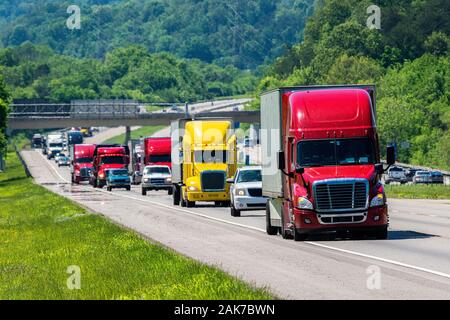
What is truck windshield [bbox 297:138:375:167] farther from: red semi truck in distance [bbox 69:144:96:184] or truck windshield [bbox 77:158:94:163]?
→ truck windshield [bbox 77:158:94:163]

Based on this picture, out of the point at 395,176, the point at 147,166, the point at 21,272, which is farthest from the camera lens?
the point at 395,176

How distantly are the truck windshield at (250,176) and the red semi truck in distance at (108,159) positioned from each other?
44.7 metres

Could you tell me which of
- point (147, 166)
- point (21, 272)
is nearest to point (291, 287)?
point (21, 272)

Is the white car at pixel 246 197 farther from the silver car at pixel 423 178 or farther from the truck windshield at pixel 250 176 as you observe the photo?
the silver car at pixel 423 178

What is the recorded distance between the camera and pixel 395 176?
383ft

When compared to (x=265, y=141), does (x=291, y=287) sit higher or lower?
lower

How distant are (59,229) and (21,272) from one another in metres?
15.2

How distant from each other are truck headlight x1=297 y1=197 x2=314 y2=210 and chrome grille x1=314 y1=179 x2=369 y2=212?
0.52 ft

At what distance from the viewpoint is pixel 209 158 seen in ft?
182

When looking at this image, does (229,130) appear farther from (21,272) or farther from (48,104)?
(48,104)

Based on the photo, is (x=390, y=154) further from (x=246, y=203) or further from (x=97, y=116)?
(x=97, y=116)

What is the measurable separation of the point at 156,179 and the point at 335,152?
159 feet

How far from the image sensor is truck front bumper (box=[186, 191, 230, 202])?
5569 centimetres

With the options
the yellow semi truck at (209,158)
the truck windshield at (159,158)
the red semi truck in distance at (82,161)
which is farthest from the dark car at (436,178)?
the yellow semi truck at (209,158)
